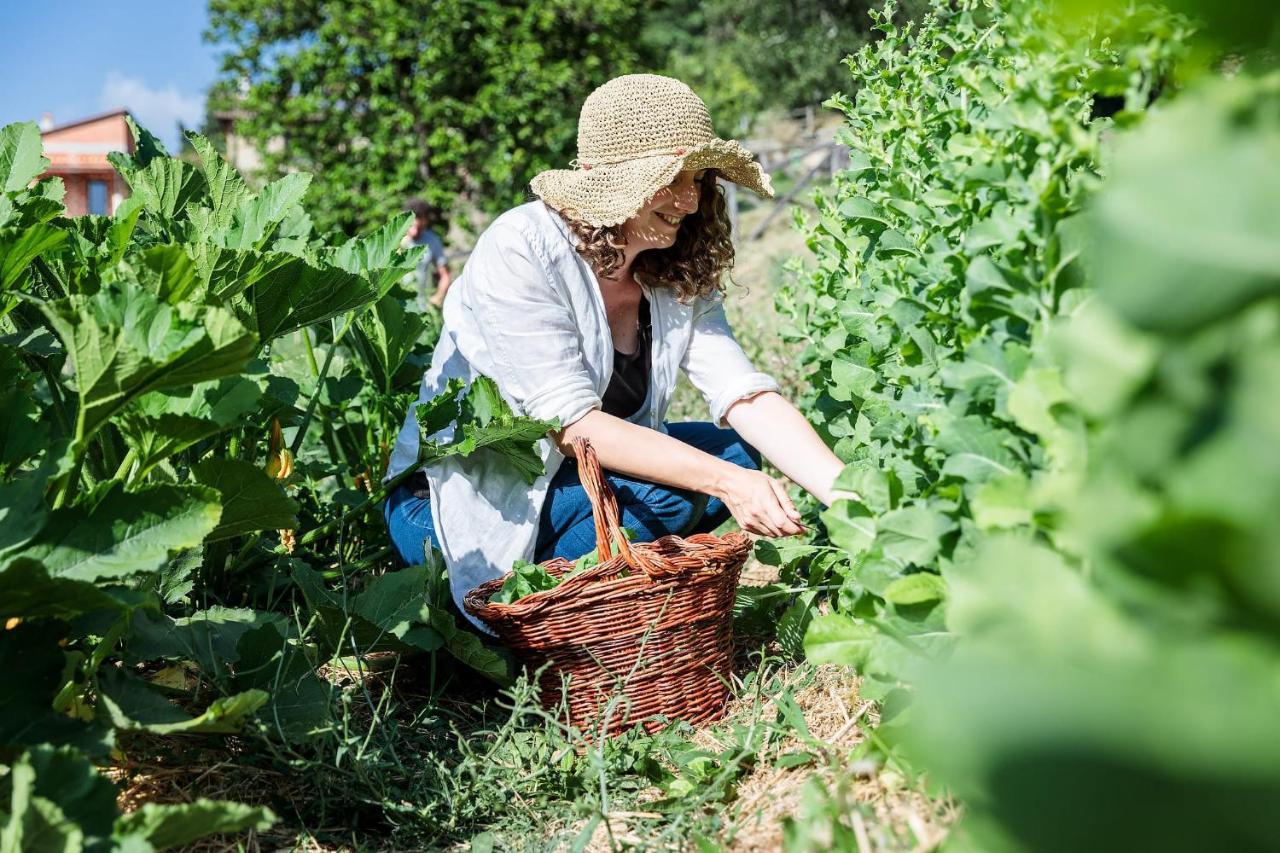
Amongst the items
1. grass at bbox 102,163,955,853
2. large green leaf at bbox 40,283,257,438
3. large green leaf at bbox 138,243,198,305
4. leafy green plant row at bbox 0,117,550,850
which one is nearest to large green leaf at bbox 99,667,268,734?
leafy green plant row at bbox 0,117,550,850

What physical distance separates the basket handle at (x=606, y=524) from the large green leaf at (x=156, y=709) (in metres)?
0.72

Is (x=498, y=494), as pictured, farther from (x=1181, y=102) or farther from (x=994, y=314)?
(x=1181, y=102)

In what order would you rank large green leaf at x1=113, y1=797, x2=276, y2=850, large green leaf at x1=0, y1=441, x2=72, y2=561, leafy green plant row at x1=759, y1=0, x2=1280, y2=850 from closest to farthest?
leafy green plant row at x1=759, y1=0, x2=1280, y2=850, large green leaf at x1=113, y1=797, x2=276, y2=850, large green leaf at x1=0, y1=441, x2=72, y2=561

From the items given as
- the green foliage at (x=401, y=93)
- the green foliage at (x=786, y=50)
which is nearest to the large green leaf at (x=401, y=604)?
the green foliage at (x=401, y=93)

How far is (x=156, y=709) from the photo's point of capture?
1.68m

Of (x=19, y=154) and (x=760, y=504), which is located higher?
(x=19, y=154)

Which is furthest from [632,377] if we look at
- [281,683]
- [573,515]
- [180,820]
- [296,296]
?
[180,820]

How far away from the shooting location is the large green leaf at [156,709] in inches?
62.1

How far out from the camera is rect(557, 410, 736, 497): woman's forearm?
7.75ft

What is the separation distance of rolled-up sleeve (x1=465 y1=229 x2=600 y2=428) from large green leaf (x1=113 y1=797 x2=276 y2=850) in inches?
47.6

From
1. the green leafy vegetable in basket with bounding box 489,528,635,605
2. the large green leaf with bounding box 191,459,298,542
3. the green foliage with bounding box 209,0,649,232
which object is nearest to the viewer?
the large green leaf with bounding box 191,459,298,542

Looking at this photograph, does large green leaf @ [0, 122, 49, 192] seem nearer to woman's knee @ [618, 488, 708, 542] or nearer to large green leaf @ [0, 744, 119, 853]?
large green leaf @ [0, 744, 119, 853]

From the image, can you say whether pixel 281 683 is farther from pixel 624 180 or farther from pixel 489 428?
pixel 624 180

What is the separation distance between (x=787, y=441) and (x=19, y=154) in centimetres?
164
